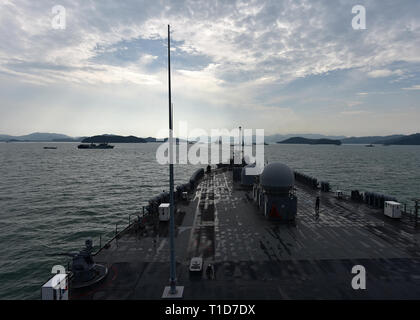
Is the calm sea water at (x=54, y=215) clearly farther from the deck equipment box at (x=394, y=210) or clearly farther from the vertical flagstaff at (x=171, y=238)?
the deck equipment box at (x=394, y=210)

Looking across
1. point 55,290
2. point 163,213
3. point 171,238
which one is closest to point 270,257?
point 171,238

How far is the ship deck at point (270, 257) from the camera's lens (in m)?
14.4

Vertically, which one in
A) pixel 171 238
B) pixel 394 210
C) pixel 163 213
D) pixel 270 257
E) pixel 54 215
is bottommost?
pixel 54 215

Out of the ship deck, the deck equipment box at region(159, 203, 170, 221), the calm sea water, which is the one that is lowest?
the calm sea water

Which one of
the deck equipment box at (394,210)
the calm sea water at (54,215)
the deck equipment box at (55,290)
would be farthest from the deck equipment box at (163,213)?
the deck equipment box at (394,210)

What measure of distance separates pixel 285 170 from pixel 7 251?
33527 millimetres

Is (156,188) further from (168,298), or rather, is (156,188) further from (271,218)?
(168,298)

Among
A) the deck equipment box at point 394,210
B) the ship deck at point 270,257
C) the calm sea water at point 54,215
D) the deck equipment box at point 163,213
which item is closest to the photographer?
the ship deck at point 270,257

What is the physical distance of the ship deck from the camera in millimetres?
14430

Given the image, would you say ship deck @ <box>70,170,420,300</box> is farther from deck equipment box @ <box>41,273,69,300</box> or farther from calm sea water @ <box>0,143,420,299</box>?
calm sea water @ <box>0,143,420,299</box>

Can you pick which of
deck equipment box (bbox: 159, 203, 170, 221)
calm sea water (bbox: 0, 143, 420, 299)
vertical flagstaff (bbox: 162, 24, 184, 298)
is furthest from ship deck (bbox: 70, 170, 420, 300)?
calm sea water (bbox: 0, 143, 420, 299)

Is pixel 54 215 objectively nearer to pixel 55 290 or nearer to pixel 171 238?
pixel 55 290

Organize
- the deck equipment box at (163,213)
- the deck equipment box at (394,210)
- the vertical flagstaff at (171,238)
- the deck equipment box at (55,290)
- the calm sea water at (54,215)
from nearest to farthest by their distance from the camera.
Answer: the deck equipment box at (55,290), the vertical flagstaff at (171,238), the calm sea water at (54,215), the deck equipment box at (163,213), the deck equipment box at (394,210)

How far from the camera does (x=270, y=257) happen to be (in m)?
18.6
